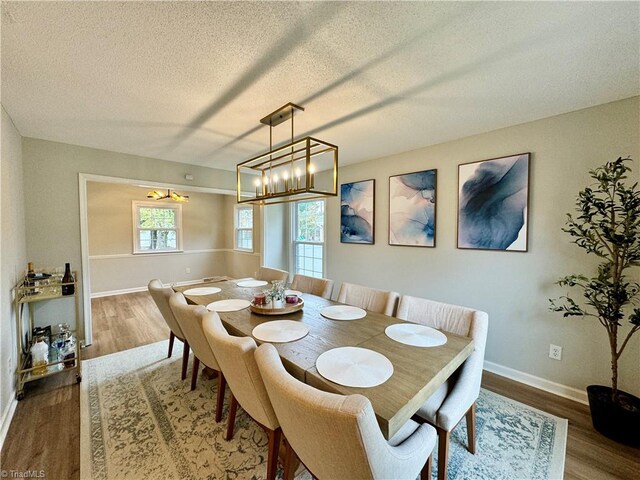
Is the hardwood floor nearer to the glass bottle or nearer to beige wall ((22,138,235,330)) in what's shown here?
the glass bottle

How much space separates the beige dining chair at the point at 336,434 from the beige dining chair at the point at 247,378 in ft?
0.65

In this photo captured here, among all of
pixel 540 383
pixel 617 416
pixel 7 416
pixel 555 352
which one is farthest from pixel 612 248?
pixel 7 416

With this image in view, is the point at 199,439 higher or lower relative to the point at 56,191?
lower

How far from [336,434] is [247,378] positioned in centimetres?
62

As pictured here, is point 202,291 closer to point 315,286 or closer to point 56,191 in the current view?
point 315,286

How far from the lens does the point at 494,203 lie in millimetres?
2543

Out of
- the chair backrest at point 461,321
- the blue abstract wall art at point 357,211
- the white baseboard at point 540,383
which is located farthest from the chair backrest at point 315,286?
the white baseboard at point 540,383

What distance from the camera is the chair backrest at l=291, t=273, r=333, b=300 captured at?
2.75m

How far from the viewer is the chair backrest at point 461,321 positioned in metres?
1.53

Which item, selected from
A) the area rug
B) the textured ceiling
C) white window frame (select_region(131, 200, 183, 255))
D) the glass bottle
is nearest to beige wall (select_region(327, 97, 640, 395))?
the textured ceiling

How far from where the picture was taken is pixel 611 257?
1.94 m

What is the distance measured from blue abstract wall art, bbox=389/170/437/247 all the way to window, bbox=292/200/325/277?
1.39m

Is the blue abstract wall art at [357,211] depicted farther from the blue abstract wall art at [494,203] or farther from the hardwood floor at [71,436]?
the hardwood floor at [71,436]

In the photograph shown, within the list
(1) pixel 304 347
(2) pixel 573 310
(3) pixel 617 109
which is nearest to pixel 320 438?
(1) pixel 304 347
